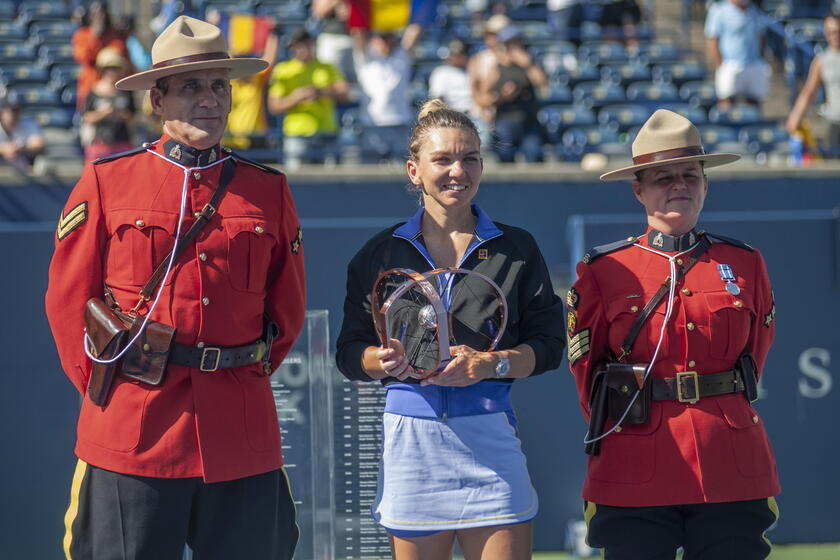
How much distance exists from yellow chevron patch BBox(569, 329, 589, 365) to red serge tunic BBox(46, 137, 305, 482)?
979mm

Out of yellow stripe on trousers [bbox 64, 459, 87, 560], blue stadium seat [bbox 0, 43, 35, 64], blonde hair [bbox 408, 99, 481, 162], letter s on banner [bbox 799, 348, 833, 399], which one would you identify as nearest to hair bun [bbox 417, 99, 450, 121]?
blonde hair [bbox 408, 99, 481, 162]

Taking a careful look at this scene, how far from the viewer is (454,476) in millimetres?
3686

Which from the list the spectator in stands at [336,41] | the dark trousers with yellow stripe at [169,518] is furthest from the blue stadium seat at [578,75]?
the dark trousers with yellow stripe at [169,518]

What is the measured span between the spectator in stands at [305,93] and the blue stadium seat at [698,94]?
12.8 ft

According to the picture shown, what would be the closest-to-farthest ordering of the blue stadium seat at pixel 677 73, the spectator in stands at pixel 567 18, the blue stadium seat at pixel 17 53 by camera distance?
the blue stadium seat at pixel 17 53 < the blue stadium seat at pixel 677 73 < the spectator in stands at pixel 567 18

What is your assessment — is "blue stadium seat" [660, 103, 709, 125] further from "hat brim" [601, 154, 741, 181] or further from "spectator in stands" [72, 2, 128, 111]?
"hat brim" [601, 154, 741, 181]

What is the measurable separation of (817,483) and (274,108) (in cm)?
467

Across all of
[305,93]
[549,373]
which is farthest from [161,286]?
[305,93]

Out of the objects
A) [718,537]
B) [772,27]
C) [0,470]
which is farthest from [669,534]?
[772,27]

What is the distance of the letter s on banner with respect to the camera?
7191 mm

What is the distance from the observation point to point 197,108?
12.3ft

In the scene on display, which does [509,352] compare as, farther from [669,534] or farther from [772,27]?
[772,27]

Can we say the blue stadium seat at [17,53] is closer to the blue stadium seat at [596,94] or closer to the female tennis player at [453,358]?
the blue stadium seat at [596,94]

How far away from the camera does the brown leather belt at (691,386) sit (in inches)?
150
